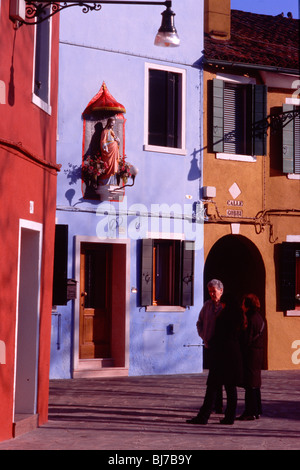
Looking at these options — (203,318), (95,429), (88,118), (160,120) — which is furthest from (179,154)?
(95,429)

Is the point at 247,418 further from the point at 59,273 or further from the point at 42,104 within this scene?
the point at 42,104

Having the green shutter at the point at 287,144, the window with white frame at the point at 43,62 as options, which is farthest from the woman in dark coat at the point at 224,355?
the green shutter at the point at 287,144

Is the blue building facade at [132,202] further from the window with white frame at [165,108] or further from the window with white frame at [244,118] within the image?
the window with white frame at [244,118]

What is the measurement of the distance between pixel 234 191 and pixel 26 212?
397 inches

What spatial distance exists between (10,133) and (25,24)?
4.14 feet

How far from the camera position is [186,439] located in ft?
34.7

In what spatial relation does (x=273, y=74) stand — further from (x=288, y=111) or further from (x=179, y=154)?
(x=179, y=154)

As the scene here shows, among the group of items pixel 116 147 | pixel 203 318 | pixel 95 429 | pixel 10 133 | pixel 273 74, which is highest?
pixel 273 74

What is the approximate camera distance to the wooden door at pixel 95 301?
1912 centimetres

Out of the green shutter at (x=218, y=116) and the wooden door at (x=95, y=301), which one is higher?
the green shutter at (x=218, y=116)

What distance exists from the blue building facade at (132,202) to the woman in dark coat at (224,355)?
20.9 ft

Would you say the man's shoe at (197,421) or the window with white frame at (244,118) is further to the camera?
the window with white frame at (244,118)

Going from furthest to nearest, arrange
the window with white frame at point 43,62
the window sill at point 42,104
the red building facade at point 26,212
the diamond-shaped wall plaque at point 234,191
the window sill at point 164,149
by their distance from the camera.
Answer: the diamond-shaped wall plaque at point 234,191, the window sill at point 164,149, the window with white frame at point 43,62, the window sill at point 42,104, the red building facade at point 26,212

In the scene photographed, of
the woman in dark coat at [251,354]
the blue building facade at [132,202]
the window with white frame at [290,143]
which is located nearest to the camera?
the woman in dark coat at [251,354]
